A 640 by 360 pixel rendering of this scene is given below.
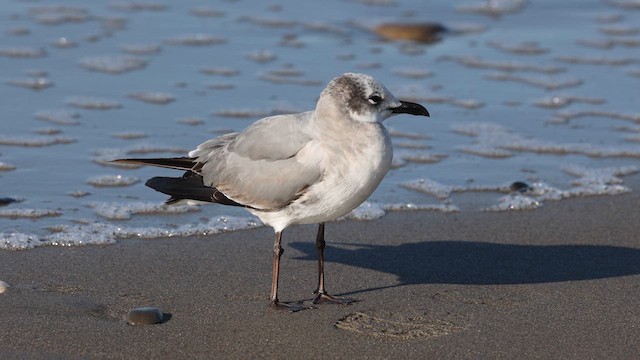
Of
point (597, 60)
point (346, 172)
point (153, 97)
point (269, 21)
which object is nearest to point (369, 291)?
point (346, 172)

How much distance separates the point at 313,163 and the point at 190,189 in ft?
2.65

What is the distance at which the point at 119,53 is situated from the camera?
35.8ft

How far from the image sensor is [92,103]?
9492 millimetres

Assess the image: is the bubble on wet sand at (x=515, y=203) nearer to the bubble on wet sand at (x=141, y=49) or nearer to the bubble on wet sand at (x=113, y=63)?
the bubble on wet sand at (x=113, y=63)

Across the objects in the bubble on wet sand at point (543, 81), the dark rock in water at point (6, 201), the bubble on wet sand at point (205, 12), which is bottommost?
the bubble on wet sand at point (543, 81)

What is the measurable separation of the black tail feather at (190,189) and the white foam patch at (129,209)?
2.93 feet

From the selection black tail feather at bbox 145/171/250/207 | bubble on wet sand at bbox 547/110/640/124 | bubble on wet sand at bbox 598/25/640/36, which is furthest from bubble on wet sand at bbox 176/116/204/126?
bubble on wet sand at bbox 598/25/640/36

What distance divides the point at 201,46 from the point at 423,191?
409 centimetres

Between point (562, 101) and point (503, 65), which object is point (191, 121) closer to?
point (562, 101)

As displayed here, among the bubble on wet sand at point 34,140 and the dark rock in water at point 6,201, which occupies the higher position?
the bubble on wet sand at point 34,140

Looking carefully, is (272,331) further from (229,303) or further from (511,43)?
(511,43)

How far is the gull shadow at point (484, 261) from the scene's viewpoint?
6523mm

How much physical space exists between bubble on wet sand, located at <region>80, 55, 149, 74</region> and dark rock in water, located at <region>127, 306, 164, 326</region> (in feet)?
16.5

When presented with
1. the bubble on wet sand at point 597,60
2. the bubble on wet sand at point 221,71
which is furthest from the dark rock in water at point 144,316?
the bubble on wet sand at point 597,60
